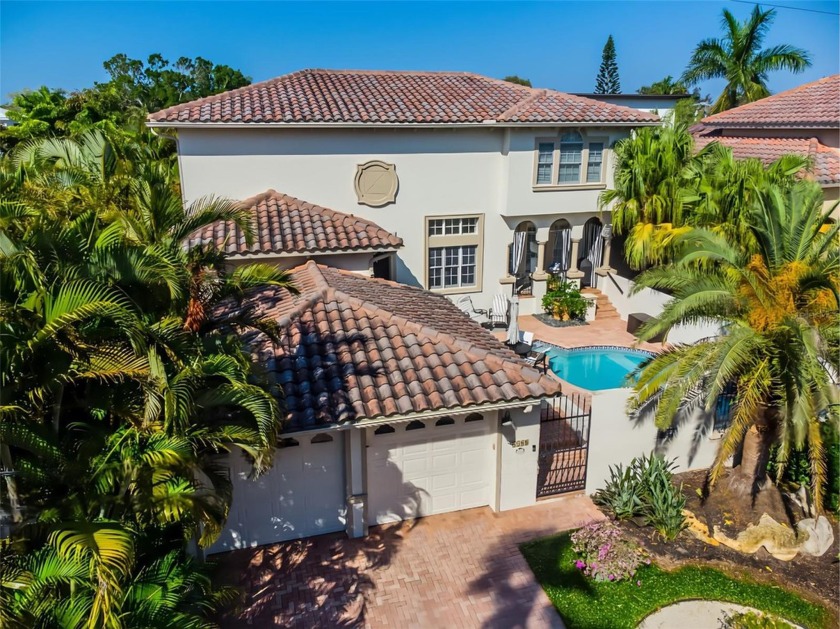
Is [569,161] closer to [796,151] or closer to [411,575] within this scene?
[796,151]

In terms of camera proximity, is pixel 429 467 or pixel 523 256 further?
pixel 523 256

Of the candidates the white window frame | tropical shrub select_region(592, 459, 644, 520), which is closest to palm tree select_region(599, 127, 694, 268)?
the white window frame

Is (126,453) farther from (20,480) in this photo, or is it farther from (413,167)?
(413,167)

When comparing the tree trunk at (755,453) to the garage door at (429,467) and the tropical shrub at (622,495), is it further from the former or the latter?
the garage door at (429,467)

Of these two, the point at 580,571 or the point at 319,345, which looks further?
the point at 319,345

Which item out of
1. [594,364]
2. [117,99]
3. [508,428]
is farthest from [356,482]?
[117,99]

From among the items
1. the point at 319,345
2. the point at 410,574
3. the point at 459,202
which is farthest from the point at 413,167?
the point at 410,574
